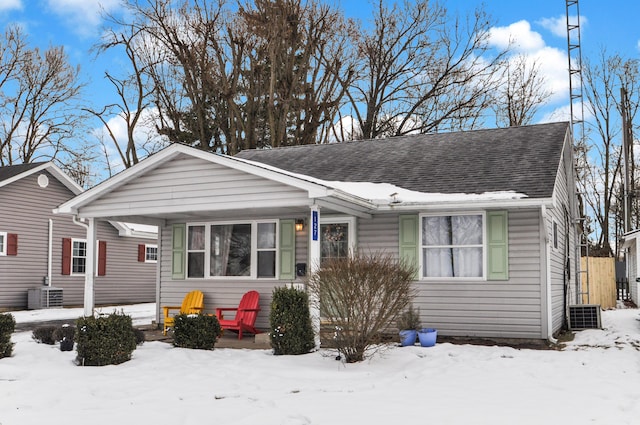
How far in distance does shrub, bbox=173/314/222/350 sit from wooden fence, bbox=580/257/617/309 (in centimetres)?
1369

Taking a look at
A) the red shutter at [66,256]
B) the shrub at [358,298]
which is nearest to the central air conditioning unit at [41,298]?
the red shutter at [66,256]

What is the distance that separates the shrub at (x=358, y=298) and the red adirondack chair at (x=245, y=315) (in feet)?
10.5

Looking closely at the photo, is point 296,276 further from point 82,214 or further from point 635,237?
point 635,237

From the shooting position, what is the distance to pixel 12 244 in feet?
61.4

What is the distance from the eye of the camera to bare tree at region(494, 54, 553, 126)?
27.3 metres

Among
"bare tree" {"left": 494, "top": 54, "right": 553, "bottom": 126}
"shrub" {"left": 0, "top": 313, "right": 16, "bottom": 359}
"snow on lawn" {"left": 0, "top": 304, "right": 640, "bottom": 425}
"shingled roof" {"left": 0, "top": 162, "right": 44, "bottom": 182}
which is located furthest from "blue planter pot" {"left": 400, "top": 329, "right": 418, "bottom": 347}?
"bare tree" {"left": 494, "top": 54, "right": 553, "bottom": 126}

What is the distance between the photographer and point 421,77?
25.9 meters

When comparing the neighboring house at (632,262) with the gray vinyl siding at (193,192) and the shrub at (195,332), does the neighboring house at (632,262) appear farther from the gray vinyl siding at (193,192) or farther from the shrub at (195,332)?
the shrub at (195,332)

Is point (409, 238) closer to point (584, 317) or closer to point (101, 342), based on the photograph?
point (584, 317)

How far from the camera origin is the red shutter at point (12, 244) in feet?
61.2

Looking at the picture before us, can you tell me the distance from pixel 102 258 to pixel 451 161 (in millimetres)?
13268

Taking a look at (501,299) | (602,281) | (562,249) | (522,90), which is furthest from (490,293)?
(522,90)

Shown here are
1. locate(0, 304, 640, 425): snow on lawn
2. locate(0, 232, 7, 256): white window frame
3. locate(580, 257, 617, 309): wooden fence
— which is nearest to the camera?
locate(0, 304, 640, 425): snow on lawn

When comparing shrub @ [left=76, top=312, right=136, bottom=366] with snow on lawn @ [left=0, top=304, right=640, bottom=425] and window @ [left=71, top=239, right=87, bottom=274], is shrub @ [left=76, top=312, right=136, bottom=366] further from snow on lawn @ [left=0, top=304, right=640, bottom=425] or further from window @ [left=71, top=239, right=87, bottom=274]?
window @ [left=71, top=239, right=87, bottom=274]
